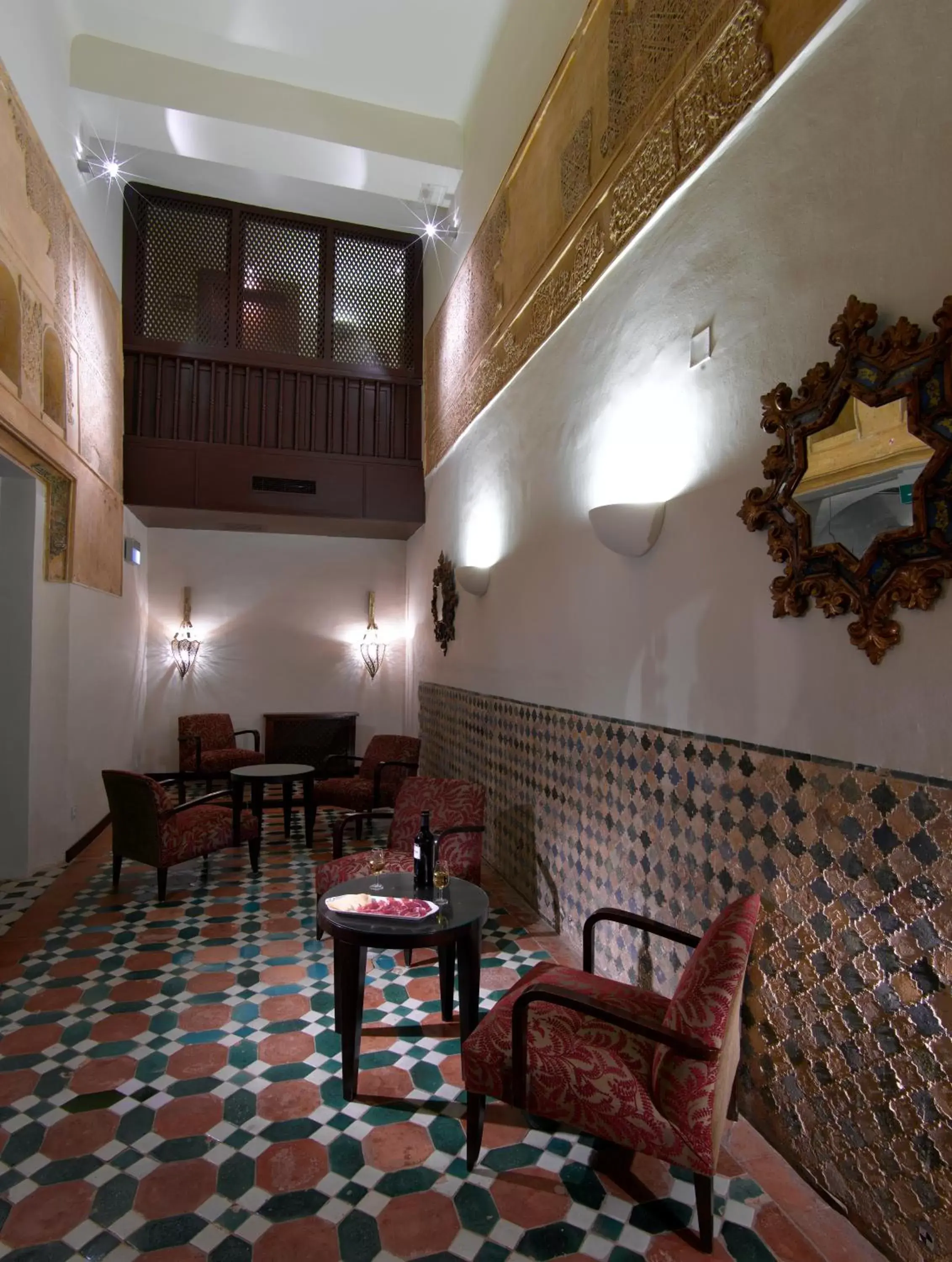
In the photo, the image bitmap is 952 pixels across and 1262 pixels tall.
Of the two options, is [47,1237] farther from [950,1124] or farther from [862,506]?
[862,506]

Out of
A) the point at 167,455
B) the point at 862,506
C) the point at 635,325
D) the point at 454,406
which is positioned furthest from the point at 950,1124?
the point at 167,455

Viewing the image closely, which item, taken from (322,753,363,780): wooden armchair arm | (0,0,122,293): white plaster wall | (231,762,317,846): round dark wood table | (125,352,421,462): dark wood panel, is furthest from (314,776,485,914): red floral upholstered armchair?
(0,0,122,293): white plaster wall

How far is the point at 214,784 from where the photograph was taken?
8414 mm

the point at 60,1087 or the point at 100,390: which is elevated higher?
the point at 100,390

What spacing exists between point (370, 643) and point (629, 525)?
6.37 meters

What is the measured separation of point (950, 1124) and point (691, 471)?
2.11m

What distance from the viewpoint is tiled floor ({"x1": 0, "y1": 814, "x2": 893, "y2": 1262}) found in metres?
1.96

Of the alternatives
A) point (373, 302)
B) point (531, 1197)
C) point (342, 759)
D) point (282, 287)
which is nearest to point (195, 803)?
point (531, 1197)

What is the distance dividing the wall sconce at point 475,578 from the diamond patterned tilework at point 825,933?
2.44 meters

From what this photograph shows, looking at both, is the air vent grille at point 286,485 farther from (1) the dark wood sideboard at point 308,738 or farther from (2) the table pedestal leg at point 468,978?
(2) the table pedestal leg at point 468,978

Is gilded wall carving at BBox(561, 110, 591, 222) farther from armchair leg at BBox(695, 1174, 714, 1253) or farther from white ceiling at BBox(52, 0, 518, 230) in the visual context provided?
armchair leg at BBox(695, 1174, 714, 1253)

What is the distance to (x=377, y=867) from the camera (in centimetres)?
351

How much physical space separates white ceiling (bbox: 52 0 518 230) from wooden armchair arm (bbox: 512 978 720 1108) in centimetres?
636

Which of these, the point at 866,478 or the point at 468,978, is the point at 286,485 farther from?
the point at 866,478
